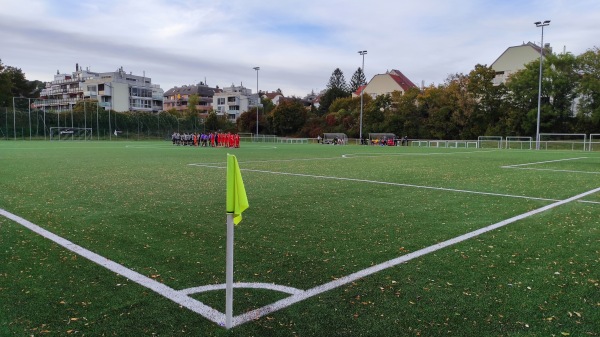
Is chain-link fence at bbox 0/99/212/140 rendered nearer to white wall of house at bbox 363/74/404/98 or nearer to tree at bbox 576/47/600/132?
white wall of house at bbox 363/74/404/98

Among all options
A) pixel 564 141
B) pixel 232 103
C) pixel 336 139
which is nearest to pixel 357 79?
pixel 232 103

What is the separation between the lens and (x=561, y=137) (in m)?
44.6

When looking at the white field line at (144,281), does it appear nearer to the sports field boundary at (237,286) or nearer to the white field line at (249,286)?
the sports field boundary at (237,286)

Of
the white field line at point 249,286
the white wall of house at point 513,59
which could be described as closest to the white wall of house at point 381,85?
the white wall of house at point 513,59

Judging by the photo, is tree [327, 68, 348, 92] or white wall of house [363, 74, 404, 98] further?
tree [327, 68, 348, 92]

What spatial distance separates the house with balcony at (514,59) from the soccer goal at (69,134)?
5919 centimetres

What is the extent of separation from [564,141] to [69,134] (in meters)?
60.0

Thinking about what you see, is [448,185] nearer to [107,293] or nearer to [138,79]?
[107,293]

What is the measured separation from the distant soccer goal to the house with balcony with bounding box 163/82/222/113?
90927mm

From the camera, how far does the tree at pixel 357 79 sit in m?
112

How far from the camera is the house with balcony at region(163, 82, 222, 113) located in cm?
→ 12325

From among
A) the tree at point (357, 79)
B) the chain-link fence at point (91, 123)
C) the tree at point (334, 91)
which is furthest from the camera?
the tree at point (357, 79)

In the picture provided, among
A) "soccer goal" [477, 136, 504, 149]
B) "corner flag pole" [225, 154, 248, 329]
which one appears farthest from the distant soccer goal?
"corner flag pole" [225, 154, 248, 329]

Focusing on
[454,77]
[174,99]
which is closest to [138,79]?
[174,99]
